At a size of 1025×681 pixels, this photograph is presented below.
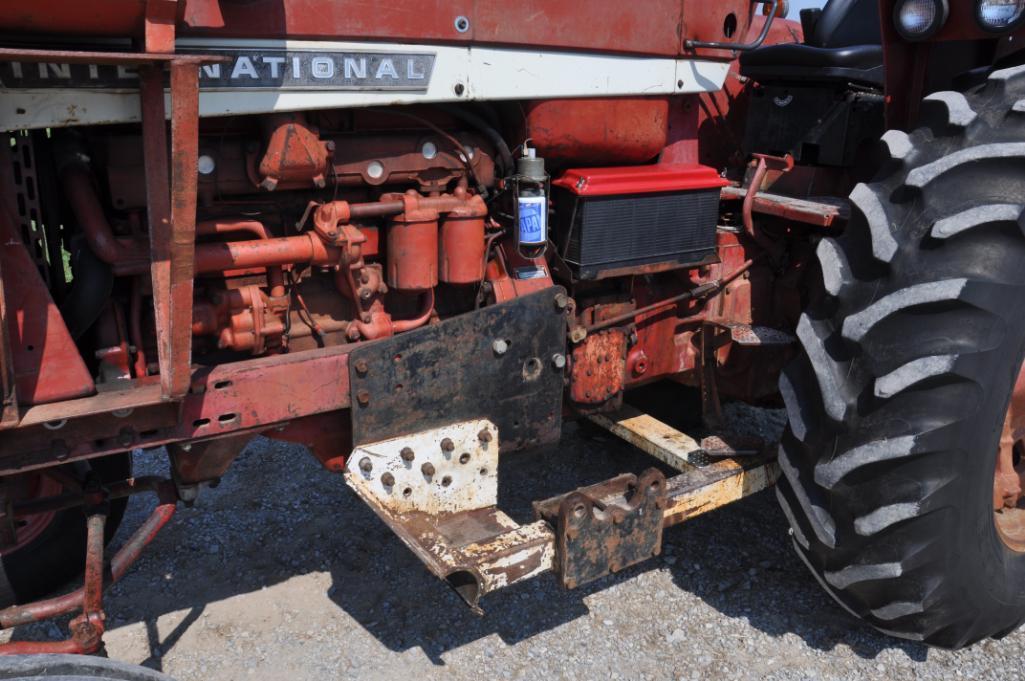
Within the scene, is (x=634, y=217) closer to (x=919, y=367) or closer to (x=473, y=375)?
(x=473, y=375)

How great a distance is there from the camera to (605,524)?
241cm

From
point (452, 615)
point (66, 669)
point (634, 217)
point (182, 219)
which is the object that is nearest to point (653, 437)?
point (634, 217)

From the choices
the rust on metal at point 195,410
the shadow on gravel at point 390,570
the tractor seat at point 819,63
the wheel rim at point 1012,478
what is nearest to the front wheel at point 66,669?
the rust on metal at point 195,410

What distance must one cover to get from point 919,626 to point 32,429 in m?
2.36

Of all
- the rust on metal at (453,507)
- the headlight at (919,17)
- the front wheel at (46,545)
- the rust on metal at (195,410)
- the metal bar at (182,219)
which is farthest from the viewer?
the front wheel at (46,545)

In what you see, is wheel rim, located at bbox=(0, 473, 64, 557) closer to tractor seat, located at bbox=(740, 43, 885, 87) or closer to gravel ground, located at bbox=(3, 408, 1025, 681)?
gravel ground, located at bbox=(3, 408, 1025, 681)

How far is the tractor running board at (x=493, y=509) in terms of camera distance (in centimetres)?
234

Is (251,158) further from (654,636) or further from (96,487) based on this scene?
(654,636)

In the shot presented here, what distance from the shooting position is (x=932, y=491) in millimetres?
2262

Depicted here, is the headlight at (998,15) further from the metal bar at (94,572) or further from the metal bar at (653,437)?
the metal bar at (94,572)

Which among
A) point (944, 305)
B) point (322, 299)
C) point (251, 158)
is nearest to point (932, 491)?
point (944, 305)

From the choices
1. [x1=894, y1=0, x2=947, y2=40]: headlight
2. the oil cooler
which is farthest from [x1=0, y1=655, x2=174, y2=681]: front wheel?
[x1=894, y1=0, x2=947, y2=40]: headlight

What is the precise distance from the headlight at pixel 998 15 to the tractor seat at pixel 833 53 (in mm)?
765

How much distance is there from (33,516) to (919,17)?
3.17 metres
